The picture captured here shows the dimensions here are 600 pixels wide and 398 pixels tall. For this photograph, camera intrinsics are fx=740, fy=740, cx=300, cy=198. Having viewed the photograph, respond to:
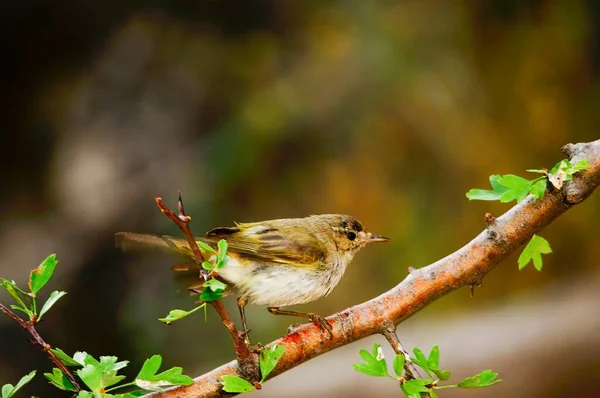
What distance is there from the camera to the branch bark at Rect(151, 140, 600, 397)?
1.11 m

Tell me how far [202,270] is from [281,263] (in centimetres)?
52

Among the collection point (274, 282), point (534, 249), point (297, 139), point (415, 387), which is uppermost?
point (297, 139)

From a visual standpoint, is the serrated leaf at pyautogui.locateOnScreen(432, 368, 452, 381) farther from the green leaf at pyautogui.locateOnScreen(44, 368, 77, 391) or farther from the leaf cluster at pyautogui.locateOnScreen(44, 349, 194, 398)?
the green leaf at pyautogui.locateOnScreen(44, 368, 77, 391)

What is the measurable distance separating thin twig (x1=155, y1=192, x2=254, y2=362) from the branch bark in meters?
0.12

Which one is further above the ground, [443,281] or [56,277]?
[56,277]

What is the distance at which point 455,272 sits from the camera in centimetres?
118

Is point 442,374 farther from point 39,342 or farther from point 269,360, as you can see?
point 39,342

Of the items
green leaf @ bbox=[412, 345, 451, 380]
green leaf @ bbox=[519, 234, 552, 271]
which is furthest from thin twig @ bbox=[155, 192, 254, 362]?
green leaf @ bbox=[519, 234, 552, 271]

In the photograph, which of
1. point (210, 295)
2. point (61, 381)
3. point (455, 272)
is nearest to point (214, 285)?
point (210, 295)

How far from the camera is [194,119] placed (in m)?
3.26

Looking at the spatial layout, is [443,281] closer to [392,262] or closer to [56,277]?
[392,262]

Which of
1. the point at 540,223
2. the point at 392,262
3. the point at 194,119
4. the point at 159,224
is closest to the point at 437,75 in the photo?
the point at 392,262

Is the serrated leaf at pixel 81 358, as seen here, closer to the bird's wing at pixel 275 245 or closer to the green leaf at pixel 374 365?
the green leaf at pixel 374 365

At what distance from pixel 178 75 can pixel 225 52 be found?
229 millimetres
